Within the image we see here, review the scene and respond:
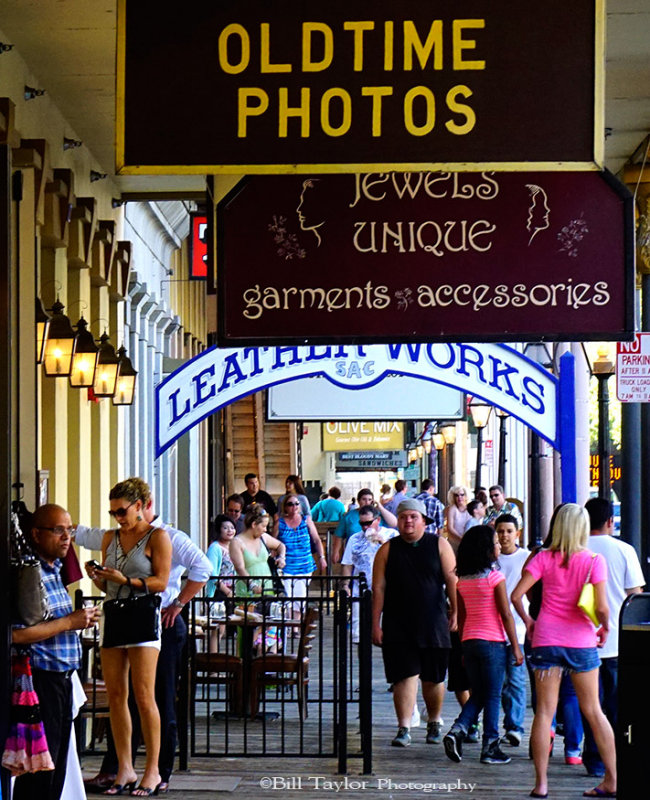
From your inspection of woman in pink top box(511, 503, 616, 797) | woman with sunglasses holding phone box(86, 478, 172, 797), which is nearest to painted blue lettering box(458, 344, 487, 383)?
woman in pink top box(511, 503, 616, 797)

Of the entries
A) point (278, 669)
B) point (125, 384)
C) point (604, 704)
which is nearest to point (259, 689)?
point (278, 669)

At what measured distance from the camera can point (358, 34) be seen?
5.50 meters

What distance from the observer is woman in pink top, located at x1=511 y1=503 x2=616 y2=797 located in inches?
347

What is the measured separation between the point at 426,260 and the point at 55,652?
8.08ft

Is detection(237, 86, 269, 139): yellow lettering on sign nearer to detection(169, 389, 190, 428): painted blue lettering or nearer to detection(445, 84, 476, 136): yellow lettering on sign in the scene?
detection(445, 84, 476, 136): yellow lettering on sign

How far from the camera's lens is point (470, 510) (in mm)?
18984

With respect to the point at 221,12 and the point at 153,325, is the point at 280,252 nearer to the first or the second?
the point at 221,12

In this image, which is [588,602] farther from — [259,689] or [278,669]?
[259,689]

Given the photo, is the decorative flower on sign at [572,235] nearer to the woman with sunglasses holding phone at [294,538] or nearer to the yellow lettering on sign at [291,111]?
the yellow lettering on sign at [291,111]

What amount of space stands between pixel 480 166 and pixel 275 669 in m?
7.05

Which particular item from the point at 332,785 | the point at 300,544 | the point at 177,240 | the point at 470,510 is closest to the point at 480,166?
the point at 332,785

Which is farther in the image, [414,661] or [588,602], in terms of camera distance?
[414,661]

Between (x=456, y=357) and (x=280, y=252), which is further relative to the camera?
(x=456, y=357)

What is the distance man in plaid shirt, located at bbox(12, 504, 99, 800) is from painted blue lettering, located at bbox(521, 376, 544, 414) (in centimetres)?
639
